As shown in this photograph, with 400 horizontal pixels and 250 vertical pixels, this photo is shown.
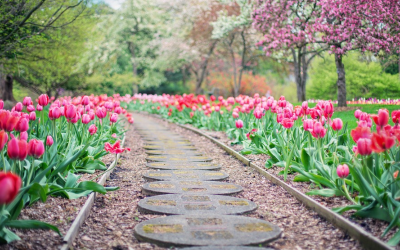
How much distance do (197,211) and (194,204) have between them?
25 cm

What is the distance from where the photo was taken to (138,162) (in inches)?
289

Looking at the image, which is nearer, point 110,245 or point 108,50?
point 110,245


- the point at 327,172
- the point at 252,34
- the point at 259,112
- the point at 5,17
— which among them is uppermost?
the point at 252,34

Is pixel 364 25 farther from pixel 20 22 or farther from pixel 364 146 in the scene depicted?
pixel 364 146

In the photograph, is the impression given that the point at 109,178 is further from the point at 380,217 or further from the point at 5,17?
the point at 5,17

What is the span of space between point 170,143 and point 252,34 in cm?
1823

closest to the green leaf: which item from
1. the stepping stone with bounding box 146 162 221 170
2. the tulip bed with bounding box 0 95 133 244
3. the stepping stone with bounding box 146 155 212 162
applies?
the tulip bed with bounding box 0 95 133 244

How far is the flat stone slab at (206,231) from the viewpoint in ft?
10.9

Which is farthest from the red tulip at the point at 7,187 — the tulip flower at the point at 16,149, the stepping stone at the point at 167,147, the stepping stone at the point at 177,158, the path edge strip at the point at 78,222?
the stepping stone at the point at 167,147

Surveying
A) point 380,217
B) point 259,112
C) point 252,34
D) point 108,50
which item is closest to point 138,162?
point 259,112

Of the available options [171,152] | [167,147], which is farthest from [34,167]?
[167,147]

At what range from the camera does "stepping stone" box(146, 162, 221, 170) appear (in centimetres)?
661

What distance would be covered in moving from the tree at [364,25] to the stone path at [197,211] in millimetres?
8084

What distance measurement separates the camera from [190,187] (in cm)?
522
